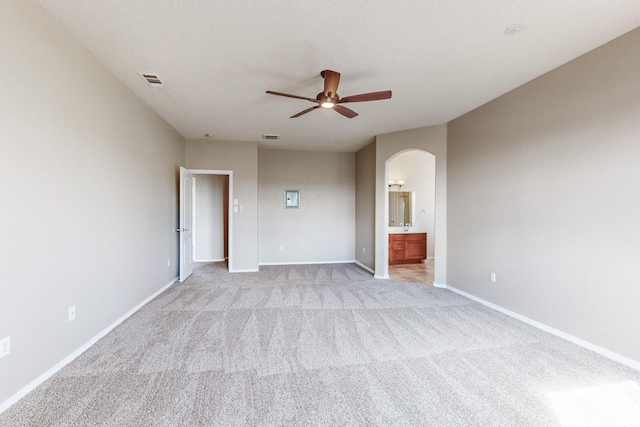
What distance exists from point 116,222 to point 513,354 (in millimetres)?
4069

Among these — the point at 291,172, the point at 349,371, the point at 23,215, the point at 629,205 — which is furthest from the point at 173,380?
the point at 291,172

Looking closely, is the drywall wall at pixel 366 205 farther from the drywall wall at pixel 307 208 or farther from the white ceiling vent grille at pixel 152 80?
the white ceiling vent grille at pixel 152 80

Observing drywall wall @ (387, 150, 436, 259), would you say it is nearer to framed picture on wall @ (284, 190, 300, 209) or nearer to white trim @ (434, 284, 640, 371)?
framed picture on wall @ (284, 190, 300, 209)

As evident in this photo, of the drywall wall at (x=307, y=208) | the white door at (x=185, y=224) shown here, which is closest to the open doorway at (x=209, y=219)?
the drywall wall at (x=307, y=208)

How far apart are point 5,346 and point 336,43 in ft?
10.3

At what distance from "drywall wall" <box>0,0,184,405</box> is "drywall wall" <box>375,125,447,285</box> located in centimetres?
380

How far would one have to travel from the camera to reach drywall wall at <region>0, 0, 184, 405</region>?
169 centimetres

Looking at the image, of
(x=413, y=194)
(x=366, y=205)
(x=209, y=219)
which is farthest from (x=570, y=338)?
(x=209, y=219)

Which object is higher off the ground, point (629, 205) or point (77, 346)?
point (629, 205)

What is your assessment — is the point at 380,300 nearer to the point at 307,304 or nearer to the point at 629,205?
the point at 307,304

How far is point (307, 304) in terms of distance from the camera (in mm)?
3580

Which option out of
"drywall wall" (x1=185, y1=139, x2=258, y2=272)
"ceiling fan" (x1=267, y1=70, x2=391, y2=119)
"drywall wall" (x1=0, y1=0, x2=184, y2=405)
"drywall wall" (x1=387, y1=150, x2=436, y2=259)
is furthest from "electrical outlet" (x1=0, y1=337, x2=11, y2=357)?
"drywall wall" (x1=387, y1=150, x2=436, y2=259)

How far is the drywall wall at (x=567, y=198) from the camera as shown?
2197 millimetres

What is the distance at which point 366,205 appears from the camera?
5871mm
